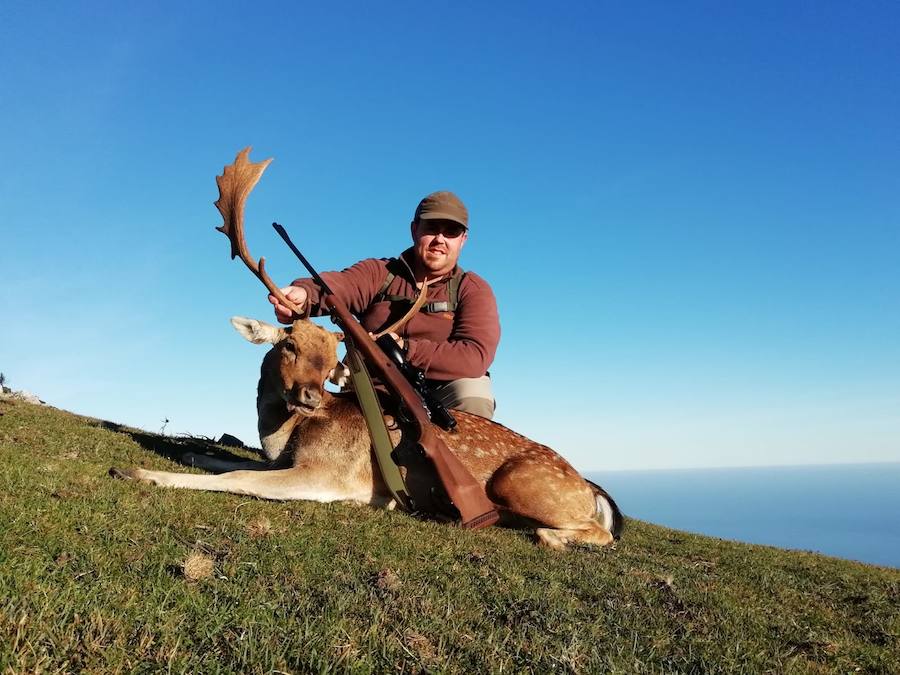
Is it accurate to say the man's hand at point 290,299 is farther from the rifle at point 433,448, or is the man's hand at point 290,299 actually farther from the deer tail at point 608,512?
the deer tail at point 608,512

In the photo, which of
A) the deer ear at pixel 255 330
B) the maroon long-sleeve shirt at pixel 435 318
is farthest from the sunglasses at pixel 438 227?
the deer ear at pixel 255 330

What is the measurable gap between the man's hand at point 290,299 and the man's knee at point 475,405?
7.67ft

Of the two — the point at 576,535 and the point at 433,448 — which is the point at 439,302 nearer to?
the point at 433,448

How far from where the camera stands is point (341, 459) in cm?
627

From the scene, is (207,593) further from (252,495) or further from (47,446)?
(47,446)

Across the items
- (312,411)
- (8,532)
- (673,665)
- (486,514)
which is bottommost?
(673,665)

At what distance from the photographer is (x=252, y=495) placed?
569 centimetres

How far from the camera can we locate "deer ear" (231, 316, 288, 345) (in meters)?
6.79

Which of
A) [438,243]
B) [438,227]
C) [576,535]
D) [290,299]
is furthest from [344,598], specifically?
[438,227]

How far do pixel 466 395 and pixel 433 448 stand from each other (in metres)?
2.27

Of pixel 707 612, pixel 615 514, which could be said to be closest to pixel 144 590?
pixel 707 612

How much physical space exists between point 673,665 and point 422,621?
4.25 feet

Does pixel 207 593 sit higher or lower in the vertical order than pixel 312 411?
lower

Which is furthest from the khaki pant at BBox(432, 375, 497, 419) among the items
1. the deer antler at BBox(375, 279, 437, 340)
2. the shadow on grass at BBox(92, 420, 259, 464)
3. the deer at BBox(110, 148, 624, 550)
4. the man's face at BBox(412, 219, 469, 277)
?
the shadow on grass at BBox(92, 420, 259, 464)
